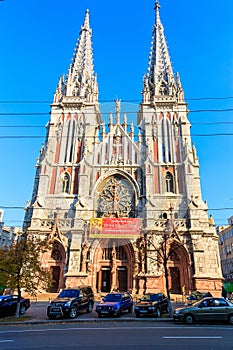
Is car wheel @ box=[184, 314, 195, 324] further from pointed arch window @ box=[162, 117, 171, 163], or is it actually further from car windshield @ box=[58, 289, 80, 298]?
pointed arch window @ box=[162, 117, 171, 163]

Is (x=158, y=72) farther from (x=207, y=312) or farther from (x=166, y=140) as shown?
(x=207, y=312)

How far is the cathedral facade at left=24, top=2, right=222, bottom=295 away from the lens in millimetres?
26984

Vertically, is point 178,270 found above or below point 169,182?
A: below

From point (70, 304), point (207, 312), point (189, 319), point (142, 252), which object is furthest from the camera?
point (142, 252)

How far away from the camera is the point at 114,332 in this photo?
10.3 m

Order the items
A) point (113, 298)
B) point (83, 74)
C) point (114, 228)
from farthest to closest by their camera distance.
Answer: point (83, 74), point (114, 228), point (113, 298)

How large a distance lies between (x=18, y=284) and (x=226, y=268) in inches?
1743

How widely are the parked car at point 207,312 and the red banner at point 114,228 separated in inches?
568

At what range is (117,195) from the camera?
32.8 metres

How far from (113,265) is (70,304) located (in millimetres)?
14084

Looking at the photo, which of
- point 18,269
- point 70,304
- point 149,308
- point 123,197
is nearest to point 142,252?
point 123,197

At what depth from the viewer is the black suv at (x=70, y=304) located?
14.4 m

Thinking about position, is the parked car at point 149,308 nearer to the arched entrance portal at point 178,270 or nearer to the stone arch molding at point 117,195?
the arched entrance portal at point 178,270

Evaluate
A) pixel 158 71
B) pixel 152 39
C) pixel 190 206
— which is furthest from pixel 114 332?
pixel 152 39
